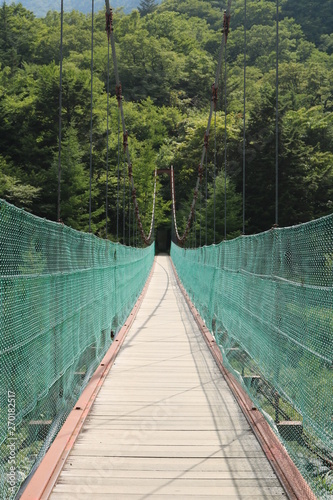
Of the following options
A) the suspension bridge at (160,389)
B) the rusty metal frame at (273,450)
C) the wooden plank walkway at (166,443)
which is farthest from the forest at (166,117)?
the rusty metal frame at (273,450)

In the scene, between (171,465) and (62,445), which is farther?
(62,445)

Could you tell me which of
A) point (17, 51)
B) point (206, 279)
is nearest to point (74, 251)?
point (206, 279)

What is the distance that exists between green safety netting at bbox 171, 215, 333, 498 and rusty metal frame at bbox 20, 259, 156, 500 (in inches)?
40.9

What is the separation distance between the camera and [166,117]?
57875 mm

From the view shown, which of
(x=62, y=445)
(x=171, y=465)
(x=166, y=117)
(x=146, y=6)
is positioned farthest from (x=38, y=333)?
(x=146, y=6)

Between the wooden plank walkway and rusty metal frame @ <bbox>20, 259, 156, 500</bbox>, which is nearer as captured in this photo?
rusty metal frame @ <bbox>20, 259, 156, 500</bbox>

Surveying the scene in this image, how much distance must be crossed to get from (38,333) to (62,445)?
1.87ft

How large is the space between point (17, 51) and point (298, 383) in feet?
134

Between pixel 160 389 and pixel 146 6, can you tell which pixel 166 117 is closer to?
pixel 146 6

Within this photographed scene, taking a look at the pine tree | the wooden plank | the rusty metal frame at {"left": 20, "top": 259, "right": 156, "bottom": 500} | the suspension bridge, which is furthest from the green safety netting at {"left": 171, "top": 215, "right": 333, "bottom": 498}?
the pine tree

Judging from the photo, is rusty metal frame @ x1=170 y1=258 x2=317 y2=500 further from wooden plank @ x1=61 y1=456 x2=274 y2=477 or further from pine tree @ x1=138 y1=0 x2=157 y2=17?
pine tree @ x1=138 y1=0 x2=157 y2=17

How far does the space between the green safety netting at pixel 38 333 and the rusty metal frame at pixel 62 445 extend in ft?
0.18

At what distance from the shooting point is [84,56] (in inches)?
1700

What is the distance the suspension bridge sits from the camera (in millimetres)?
2500
